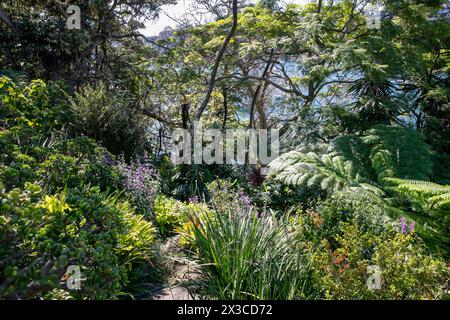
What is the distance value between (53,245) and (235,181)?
291 centimetres

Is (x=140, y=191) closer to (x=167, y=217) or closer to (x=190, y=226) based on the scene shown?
(x=167, y=217)

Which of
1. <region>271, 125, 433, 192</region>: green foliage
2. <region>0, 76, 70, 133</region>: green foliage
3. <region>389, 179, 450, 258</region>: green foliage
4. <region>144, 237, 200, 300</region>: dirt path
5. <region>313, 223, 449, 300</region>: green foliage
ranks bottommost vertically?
<region>144, 237, 200, 300</region>: dirt path

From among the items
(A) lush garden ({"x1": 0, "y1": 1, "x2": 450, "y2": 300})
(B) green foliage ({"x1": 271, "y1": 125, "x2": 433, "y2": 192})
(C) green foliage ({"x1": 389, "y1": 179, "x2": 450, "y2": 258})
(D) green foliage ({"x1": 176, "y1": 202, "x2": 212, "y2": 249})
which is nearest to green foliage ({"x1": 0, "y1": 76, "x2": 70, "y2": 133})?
(A) lush garden ({"x1": 0, "y1": 1, "x2": 450, "y2": 300})

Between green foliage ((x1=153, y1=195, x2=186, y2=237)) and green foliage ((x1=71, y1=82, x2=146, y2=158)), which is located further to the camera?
green foliage ((x1=71, y1=82, x2=146, y2=158))

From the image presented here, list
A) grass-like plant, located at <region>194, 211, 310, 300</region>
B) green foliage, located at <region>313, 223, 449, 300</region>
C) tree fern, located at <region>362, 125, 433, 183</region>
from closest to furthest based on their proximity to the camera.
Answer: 1. green foliage, located at <region>313, 223, 449, 300</region>
2. grass-like plant, located at <region>194, 211, 310, 300</region>
3. tree fern, located at <region>362, 125, 433, 183</region>

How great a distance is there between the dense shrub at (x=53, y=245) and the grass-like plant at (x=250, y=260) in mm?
746

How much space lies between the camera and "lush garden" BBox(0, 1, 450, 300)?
2064 mm

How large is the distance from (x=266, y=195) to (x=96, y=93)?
9.38 feet

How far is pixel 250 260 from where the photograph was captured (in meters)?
2.64

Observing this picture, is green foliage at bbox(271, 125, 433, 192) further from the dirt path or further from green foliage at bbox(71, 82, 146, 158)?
green foliage at bbox(71, 82, 146, 158)

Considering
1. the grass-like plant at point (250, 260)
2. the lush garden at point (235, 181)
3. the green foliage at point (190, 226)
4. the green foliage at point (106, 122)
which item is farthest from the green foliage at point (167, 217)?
the green foliage at point (106, 122)

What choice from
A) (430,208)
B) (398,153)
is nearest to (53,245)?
(430,208)

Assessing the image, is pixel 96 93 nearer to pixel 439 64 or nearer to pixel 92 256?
pixel 92 256

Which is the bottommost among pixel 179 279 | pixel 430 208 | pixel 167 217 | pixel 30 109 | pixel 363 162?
pixel 179 279
